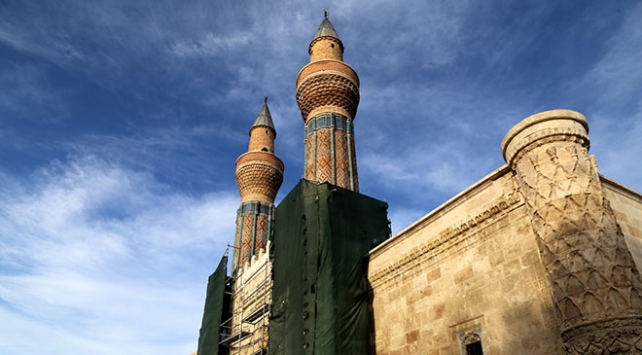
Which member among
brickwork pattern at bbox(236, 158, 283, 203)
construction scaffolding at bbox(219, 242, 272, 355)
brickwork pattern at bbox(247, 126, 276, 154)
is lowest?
construction scaffolding at bbox(219, 242, 272, 355)

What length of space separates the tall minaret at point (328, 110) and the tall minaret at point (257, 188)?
429 centimetres

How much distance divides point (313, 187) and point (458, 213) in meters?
3.50

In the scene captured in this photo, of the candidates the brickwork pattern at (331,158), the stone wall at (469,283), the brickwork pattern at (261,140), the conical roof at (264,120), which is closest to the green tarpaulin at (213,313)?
the brickwork pattern at (331,158)

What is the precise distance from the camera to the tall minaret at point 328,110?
541 inches

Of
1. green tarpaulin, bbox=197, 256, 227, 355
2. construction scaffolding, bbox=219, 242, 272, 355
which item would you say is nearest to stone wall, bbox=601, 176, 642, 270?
construction scaffolding, bbox=219, 242, 272, 355

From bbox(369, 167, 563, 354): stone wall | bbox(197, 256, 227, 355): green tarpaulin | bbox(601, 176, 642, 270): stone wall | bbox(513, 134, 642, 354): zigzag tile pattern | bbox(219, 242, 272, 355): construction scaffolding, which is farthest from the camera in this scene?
bbox(197, 256, 227, 355): green tarpaulin

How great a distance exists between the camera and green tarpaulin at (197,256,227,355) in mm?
12641

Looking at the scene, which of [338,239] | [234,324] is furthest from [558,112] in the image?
[234,324]

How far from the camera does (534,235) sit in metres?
5.04

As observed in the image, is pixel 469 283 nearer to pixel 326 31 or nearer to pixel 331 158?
pixel 331 158

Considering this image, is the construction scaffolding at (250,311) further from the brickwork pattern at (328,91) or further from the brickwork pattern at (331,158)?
the brickwork pattern at (328,91)

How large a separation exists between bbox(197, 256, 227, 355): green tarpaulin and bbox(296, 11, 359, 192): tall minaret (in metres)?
3.86

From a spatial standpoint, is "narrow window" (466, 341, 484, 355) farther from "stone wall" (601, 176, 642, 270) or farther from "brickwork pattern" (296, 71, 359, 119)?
"brickwork pattern" (296, 71, 359, 119)

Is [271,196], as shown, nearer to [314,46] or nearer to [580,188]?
[314,46]
